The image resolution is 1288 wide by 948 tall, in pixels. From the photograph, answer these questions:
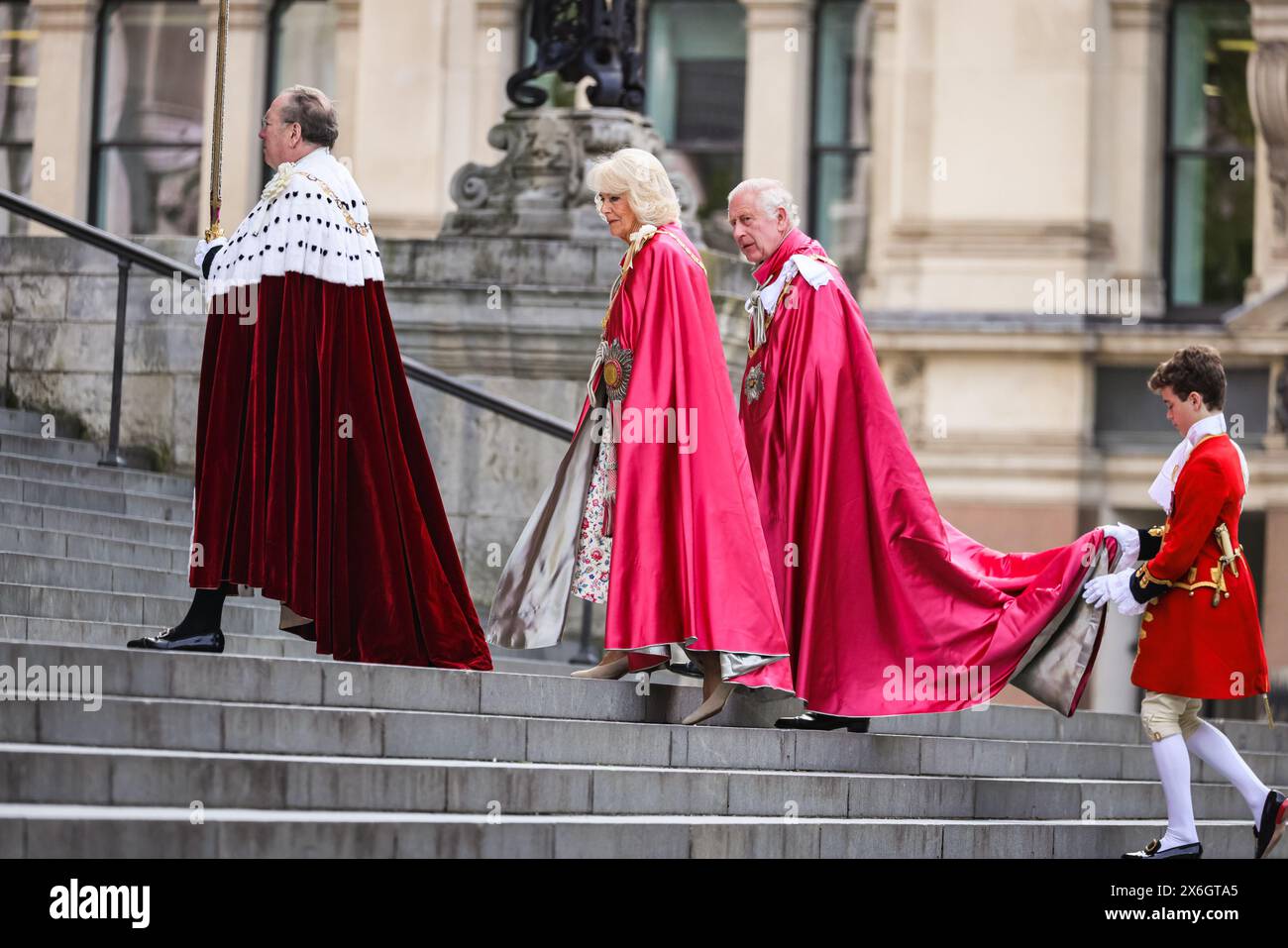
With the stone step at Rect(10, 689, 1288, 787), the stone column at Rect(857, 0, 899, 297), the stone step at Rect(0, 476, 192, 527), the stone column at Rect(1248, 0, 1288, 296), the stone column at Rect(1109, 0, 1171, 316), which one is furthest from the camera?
the stone column at Rect(857, 0, 899, 297)

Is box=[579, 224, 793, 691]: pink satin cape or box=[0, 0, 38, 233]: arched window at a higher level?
box=[0, 0, 38, 233]: arched window

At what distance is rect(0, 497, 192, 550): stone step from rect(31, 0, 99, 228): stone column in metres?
11.0

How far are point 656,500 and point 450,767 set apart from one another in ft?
4.72

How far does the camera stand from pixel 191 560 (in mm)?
8883

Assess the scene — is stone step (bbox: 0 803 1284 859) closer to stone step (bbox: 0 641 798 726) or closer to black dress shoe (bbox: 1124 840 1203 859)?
black dress shoe (bbox: 1124 840 1203 859)

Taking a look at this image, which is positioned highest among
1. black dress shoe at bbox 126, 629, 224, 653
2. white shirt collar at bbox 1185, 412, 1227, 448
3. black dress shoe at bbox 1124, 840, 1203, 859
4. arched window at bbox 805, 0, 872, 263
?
arched window at bbox 805, 0, 872, 263

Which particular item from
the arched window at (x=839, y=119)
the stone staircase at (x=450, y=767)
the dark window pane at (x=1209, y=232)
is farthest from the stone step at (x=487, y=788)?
the arched window at (x=839, y=119)

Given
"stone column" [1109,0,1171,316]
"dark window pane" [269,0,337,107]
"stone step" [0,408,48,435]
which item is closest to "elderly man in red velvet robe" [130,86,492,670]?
"stone step" [0,408,48,435]

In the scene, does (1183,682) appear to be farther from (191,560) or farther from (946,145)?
(946,145)

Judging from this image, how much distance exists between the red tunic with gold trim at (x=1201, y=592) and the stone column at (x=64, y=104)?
49.0 ft

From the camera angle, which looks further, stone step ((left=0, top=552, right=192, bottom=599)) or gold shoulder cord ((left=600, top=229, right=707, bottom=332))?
stone step ((left=0, top=552, right=192, bottom=599))

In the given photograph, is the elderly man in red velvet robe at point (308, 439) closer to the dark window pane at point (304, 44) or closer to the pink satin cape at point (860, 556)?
the pink satin cape at point (860, 556)

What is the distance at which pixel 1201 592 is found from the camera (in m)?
9.15

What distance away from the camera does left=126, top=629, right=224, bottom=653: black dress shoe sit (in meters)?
8.73
